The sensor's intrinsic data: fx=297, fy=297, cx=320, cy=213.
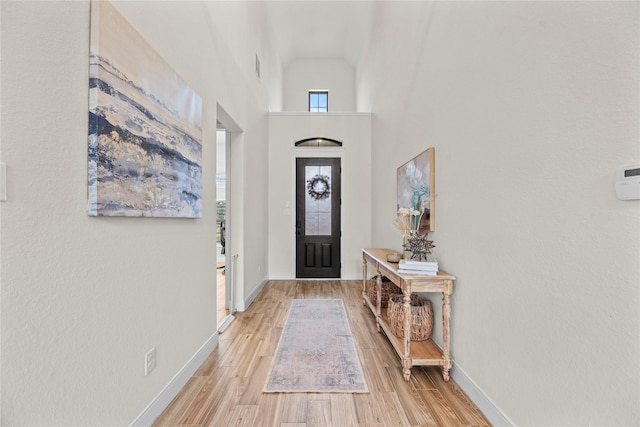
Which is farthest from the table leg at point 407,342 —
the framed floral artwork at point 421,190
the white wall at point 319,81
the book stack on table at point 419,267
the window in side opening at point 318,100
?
the window in side opening at point 318,100

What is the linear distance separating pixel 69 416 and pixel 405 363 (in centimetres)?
183

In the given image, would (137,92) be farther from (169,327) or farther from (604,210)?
(604,210)

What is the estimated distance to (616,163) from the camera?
987 millimetres

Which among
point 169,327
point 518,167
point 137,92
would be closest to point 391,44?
point 518,167

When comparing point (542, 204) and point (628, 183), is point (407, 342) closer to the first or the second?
point (542, 204)

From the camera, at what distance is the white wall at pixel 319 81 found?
278 inches

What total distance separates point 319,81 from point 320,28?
1466mm

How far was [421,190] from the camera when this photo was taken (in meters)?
2.64

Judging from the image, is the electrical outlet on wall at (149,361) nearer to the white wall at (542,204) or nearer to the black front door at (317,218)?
the white wall at (542,204)

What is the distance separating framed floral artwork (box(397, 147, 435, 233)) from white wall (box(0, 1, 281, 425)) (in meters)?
1.91

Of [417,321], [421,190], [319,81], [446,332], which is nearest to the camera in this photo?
[446,332]

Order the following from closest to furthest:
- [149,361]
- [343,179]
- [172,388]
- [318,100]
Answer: [149,361] < [172,388] < [343,179] < [318,100]

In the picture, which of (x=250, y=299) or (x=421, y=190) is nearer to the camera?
(x=421, y=190)

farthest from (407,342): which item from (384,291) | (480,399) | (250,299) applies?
(250,299)
